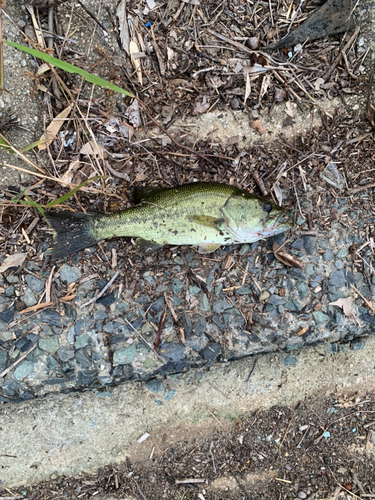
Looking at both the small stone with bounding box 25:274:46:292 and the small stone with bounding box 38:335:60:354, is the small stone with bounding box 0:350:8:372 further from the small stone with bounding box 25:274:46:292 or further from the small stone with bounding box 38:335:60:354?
the small stone with bounding box 25:274:46:292

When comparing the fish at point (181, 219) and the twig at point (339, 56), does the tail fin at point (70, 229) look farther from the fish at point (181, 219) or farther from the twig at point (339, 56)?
the twig at point (339, 56)

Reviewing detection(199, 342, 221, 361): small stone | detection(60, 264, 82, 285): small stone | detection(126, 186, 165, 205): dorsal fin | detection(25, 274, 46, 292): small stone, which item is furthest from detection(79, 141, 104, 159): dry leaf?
detection(199, 342, 221, 361): small stone

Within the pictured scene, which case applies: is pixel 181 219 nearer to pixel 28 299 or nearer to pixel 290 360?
pixel 28 299

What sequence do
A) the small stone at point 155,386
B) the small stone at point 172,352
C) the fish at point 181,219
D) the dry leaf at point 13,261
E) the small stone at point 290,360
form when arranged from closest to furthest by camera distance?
the fish at point 181,219
the dry leaf at point 13,261
the small stone at point 172,352
the small stone at point 155,386
the small stone at point 290,360

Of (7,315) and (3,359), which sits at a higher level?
(7,315)

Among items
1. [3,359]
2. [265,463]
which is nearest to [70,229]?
[3,359]

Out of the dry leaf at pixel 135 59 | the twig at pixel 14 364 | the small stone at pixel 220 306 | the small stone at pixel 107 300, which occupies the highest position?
the dry leaf at pixel 135 59

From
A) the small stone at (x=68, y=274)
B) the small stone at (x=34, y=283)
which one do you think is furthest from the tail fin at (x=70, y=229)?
the small stone at (x=34, y=283)
